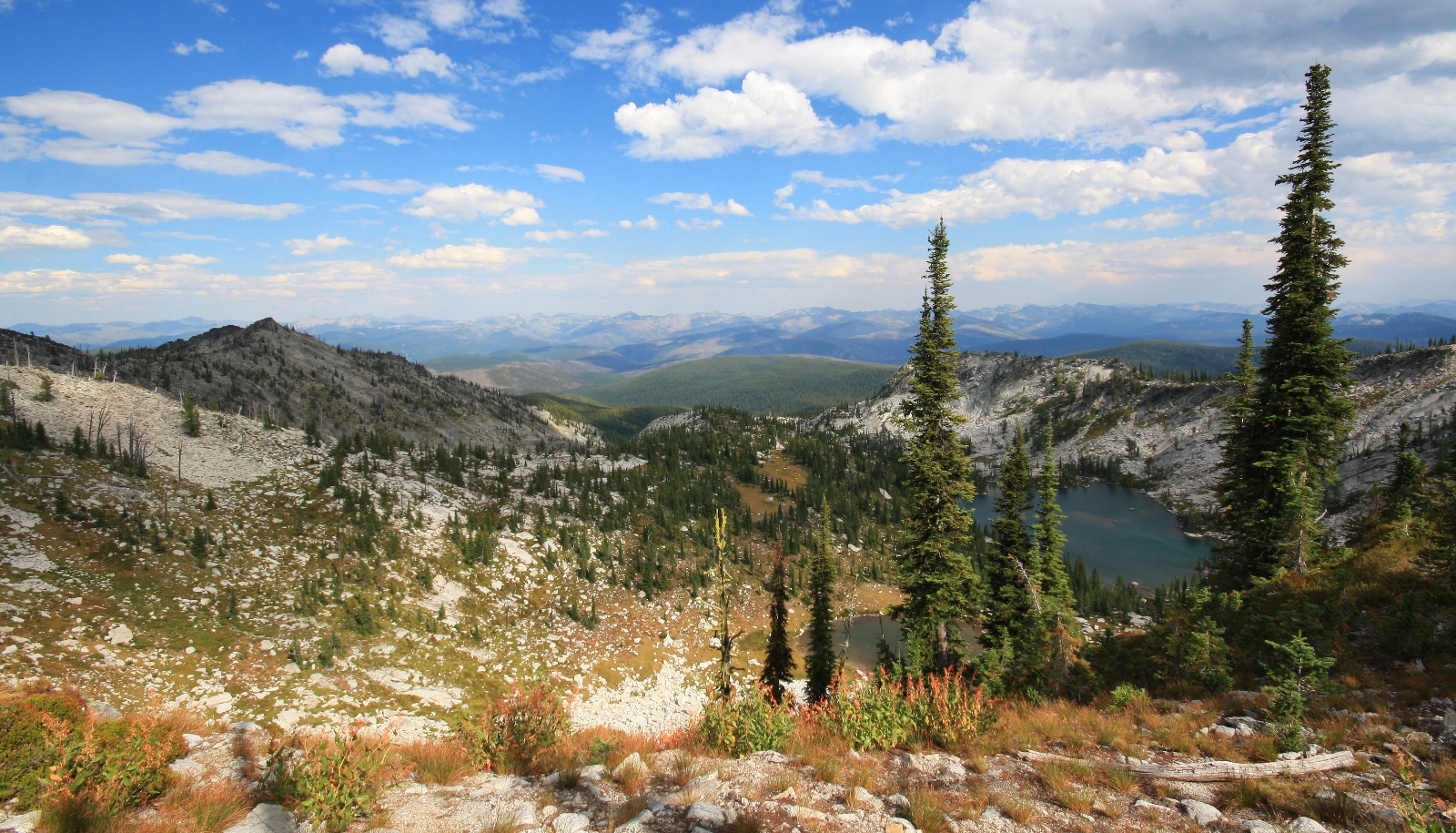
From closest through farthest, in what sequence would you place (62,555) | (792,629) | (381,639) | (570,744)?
1. (570,744)
2. (62,555)
3. (381,639)
4. (792,629)

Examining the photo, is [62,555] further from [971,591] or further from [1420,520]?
[1420,520]

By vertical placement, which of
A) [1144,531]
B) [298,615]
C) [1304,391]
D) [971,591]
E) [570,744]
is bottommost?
[1144,531]

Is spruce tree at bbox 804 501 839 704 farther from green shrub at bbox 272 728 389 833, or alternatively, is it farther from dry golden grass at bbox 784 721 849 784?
green shrub at bbox 272 728 389 833

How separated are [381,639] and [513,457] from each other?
4404cm

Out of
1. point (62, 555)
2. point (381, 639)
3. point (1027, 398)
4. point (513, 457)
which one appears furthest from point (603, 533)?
point (1027, 398)

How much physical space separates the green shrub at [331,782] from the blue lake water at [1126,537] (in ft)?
321

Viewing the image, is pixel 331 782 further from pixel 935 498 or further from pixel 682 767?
pixel 935 498

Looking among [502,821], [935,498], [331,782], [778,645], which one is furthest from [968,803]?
[778,645]

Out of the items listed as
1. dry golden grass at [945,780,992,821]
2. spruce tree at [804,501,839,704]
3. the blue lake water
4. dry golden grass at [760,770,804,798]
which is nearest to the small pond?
spruce tree at [804,501,839,704]

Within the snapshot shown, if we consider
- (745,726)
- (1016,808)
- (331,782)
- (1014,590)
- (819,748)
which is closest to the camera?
(331,782)

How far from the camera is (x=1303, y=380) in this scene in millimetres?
23625

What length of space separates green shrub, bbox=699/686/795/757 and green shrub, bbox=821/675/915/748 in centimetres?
104

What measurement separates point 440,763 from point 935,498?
19.9 m

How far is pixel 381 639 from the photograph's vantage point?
110 feet
